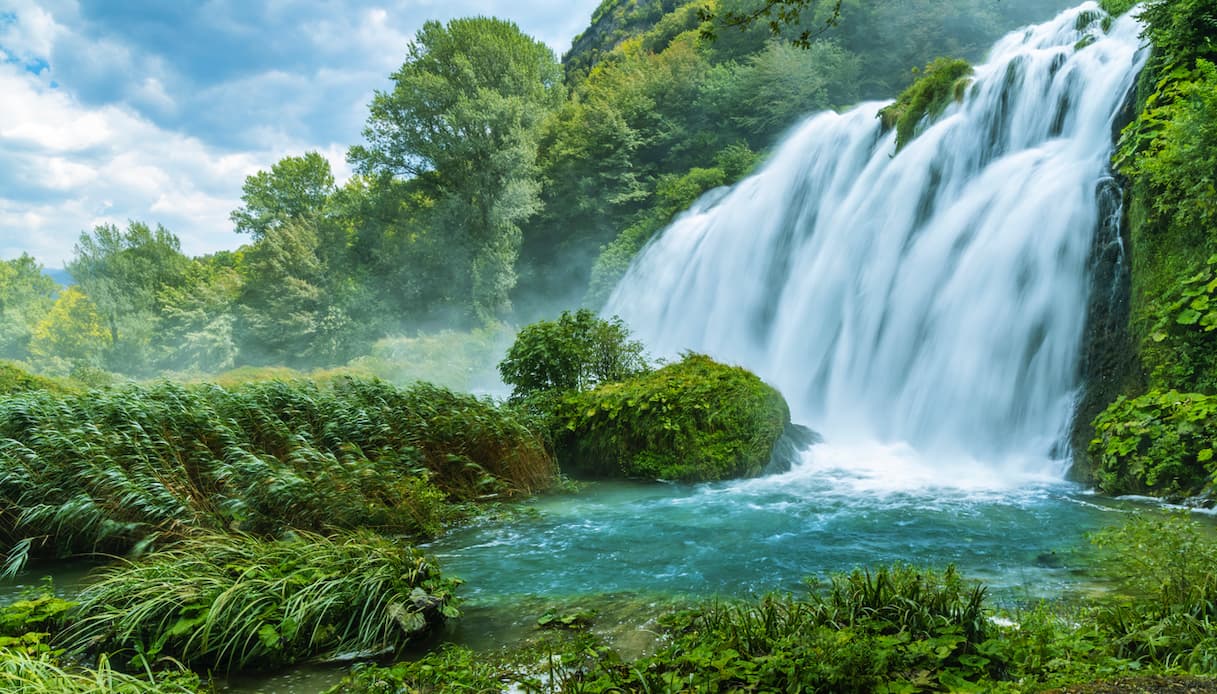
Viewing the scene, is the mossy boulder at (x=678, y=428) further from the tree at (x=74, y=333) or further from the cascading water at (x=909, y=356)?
the tree at (x=74, y=333)

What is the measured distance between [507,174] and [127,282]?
27.7 meters

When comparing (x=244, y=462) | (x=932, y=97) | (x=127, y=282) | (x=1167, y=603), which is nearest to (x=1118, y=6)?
(x=932, y=97)

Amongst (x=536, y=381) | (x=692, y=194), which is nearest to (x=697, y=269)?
(x=692, y=194)

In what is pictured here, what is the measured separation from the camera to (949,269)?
11.8 metres

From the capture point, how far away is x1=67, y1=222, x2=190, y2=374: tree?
4050 centimetres

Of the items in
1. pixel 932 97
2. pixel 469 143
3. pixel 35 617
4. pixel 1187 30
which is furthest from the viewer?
pixel 469 143

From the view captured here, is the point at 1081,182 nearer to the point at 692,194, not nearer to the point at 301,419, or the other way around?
the point at 301,419

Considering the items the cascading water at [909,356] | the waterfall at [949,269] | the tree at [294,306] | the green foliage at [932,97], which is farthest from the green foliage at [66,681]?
the tree at [294,306]

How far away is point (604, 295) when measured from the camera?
2789cm

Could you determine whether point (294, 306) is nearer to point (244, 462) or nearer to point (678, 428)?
point (678, 428)

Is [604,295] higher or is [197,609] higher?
[604,295]

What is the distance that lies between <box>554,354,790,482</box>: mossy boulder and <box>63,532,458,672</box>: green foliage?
5304 millimetres

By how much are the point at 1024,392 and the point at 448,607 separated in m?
8.59

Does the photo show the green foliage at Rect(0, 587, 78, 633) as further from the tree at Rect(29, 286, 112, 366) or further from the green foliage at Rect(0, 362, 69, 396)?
the tree at Rect(29, 286, 112, 366)
